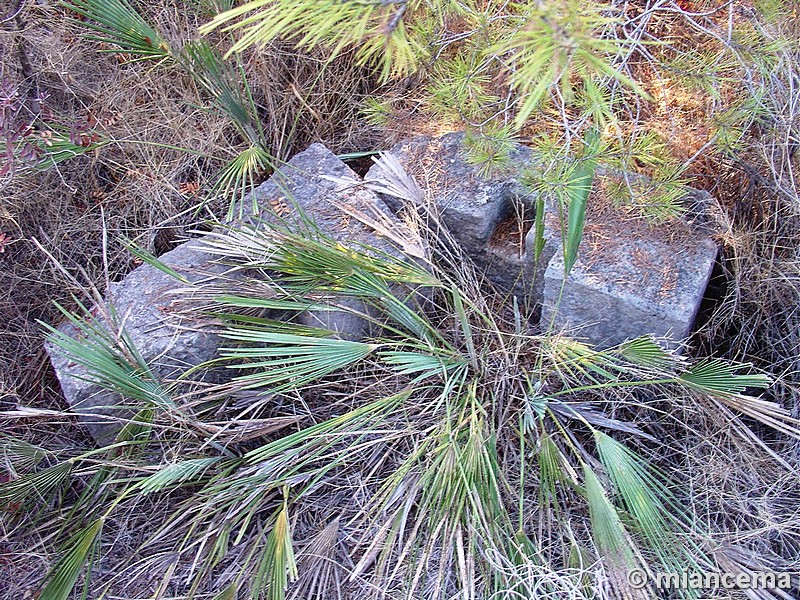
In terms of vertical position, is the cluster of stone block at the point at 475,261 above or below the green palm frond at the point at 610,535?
above

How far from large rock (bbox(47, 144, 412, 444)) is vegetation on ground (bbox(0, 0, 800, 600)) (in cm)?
8

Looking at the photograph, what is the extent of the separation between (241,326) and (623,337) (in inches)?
43.5

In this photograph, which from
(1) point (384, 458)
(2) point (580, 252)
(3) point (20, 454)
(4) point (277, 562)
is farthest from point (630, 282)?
(3) point (20, 454)

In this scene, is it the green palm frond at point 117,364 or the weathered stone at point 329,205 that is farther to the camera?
the weathered stone at point 329,205

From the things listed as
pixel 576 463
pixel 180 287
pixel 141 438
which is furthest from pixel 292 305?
pixel 576 463

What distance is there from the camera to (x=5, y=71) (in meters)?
2.25

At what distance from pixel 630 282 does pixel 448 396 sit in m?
0.60

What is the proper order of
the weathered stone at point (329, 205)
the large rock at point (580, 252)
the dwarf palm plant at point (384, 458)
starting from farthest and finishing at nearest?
the weathered stone at point (329, 205) → the large rock at point (580, 252) → the dwarf palm plant at point (384, 458)

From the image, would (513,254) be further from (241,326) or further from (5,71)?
(5,71)

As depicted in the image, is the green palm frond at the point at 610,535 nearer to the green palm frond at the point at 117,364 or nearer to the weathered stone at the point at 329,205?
the weathered stone at the point at 329,205

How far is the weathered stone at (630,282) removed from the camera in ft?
5.70

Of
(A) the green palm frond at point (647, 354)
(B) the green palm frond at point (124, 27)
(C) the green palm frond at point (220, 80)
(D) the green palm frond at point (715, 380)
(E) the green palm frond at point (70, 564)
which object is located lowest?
(E) the green palm frond at point (70, 564)

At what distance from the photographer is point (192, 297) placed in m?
1.76

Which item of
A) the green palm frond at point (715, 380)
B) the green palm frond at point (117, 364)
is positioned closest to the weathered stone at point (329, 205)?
the green palm frond at point (117, 364)
